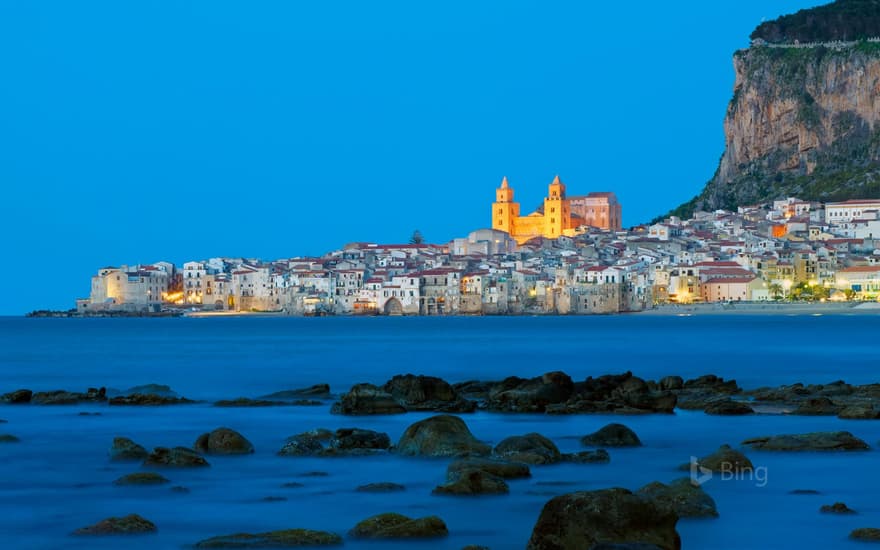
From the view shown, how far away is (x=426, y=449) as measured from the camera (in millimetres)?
19203

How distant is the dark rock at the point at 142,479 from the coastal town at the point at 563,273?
99592 millimetres

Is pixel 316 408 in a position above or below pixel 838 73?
below

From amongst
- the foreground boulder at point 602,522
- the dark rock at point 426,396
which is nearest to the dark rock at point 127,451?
the dark rock at point 426,396

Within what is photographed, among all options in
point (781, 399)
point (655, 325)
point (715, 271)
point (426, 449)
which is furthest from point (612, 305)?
point (426, 449)

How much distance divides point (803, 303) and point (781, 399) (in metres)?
87.9

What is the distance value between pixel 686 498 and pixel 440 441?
509cm

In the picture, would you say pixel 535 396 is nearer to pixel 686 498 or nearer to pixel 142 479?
pixel 142 479

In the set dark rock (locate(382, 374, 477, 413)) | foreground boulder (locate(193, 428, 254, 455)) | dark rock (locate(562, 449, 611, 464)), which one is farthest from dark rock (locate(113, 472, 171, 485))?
dark rock (locate(382, 374, 477, 413))

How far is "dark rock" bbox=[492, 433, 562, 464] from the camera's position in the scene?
60.0ft

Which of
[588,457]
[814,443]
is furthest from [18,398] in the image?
[814,443]

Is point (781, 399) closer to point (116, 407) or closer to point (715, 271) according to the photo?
point (116, 407)

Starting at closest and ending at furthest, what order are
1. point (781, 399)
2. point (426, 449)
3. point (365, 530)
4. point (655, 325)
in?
point (365, 530) → point (426, 449) → point (781, 399) → point (655, 325)

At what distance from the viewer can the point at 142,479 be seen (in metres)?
17.3

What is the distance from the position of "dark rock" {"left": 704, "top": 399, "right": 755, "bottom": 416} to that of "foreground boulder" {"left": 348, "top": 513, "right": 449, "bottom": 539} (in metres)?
12.4
